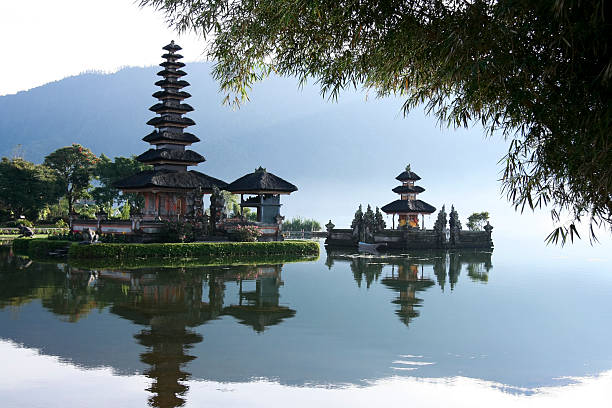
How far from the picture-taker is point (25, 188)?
51.1 metres

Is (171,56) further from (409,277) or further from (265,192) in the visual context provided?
(409,277)

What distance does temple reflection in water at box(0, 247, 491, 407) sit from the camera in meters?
8.76

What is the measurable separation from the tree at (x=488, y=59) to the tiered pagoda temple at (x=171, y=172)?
24966 mm

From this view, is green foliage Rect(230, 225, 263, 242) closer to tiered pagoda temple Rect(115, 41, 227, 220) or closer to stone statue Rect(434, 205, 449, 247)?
tiered pagoda temple Rect(115, 41, 227, 220)

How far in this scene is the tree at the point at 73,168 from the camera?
55094 mm

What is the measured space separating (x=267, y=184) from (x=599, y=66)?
101 ft

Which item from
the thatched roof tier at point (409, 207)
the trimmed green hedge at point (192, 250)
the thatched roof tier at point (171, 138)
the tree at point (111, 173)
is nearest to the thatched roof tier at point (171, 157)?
the thatched roof tier at point (171, 138)

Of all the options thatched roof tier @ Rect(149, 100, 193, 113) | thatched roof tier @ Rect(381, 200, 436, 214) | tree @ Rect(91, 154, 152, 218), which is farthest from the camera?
tree @ Rect(91, 154, 152, 218)

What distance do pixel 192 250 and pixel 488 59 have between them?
2350 cm

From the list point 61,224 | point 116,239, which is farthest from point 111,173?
point 116,239

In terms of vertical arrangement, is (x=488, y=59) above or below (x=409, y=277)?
above

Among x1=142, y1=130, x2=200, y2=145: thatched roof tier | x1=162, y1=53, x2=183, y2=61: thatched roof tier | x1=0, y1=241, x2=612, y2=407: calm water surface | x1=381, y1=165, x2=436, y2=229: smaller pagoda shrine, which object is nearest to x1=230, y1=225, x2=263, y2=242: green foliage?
x1=142, y1=130, x2=200, y2=145: thatched roof tier

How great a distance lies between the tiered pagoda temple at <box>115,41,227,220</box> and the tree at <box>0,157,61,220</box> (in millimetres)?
18843

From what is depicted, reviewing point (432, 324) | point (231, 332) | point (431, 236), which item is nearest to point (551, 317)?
point (432, 324)
